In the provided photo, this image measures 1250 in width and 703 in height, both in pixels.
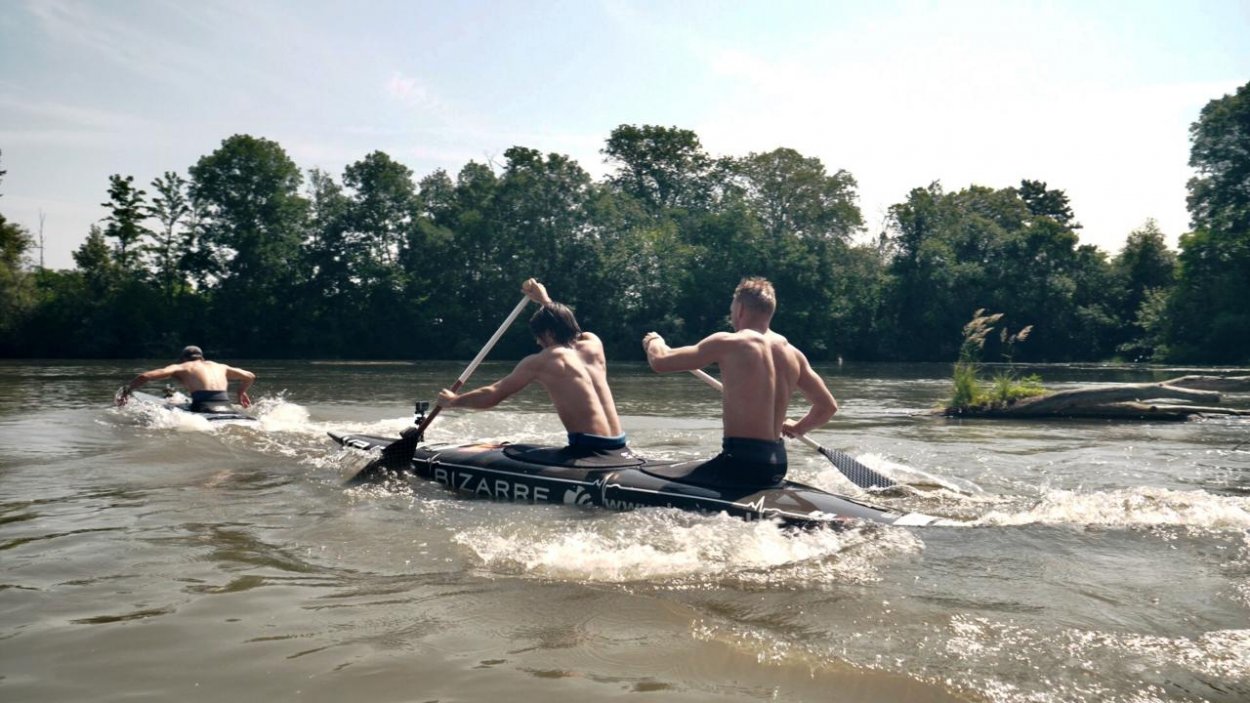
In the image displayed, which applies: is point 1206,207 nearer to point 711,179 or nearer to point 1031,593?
point 711,179

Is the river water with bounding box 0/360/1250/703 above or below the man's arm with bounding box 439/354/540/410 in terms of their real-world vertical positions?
below

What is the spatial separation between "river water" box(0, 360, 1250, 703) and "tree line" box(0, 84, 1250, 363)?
130 feet

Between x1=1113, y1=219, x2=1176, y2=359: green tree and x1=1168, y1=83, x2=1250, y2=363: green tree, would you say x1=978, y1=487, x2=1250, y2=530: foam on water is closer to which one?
x1=1168, y1=83, x2=1250, y2=363: green tree

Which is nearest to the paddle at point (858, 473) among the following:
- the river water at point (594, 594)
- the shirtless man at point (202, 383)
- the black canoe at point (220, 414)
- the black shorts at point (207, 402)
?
the river water at point (594, 594)

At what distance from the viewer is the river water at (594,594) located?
348 centimetres

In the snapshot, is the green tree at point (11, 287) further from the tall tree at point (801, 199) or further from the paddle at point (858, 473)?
the paddle at point (858, 473)

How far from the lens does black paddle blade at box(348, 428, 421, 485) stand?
8133 mm

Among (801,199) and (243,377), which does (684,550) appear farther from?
(801,199)

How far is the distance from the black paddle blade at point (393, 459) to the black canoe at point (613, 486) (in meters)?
0.12

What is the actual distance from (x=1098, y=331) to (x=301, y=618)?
171 ft

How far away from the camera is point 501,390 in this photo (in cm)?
746

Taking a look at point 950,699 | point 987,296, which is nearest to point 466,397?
point 950,699

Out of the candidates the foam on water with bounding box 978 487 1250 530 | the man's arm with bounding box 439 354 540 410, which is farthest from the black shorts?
the foam on water with bounding box 978 487 1250 530

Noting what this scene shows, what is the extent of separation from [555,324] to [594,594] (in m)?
3.15
